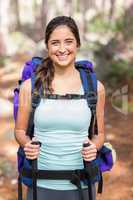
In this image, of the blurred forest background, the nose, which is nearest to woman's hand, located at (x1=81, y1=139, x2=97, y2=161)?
the nose

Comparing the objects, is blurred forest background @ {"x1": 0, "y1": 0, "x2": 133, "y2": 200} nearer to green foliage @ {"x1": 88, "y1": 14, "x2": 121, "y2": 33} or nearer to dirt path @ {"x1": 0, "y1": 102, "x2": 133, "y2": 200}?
green foliage @ {"x1": 88, "y1": 14, "x2": 121, "y2": 33}

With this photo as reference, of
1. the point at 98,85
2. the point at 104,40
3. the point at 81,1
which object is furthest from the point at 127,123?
the point at 98,85

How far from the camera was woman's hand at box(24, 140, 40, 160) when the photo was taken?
250cm

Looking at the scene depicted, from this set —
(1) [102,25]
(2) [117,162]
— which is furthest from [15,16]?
(2) [117,162]

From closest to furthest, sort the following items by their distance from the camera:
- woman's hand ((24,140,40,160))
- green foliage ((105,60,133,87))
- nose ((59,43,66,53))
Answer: woman's hand ((24,140,40,160)), nose ((59,43,66,53)), green foliage ((105,60,133,87))

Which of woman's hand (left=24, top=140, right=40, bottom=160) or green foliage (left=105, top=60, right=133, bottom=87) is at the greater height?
green foliage (left=105, top=60, right=133, bottom=87)

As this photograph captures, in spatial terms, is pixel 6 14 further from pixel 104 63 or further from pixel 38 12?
pixel 104 63

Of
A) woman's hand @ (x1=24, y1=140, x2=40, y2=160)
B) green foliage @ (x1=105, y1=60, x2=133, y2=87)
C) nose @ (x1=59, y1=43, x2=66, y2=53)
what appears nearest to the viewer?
woman's hand @ (x1=24, y1=140, x2=40, y2=160)

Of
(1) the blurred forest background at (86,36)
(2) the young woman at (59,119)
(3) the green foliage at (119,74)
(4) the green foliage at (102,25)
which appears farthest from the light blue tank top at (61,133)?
(4) the green foliage at (102,25)

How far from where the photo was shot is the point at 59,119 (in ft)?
8.31

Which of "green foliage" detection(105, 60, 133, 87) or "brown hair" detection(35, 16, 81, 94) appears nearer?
"brown hair" detection(35, 16, 81, 94)

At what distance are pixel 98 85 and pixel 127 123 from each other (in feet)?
13.0

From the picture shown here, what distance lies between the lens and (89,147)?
251 centimetres

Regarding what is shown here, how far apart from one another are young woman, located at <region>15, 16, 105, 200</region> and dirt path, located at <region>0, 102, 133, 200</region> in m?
2.08
